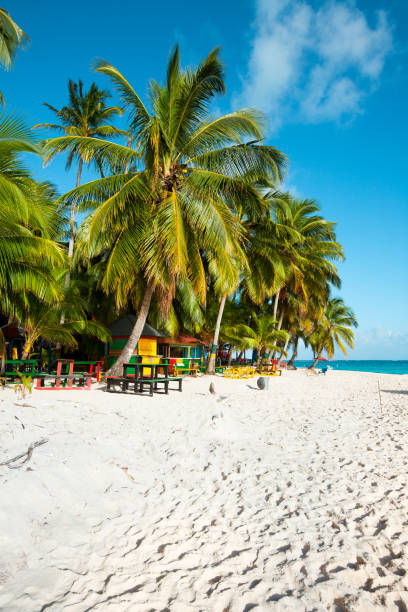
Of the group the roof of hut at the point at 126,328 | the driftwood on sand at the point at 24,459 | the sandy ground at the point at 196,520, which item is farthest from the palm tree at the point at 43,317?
the driftwood on sand at the point at 24,459

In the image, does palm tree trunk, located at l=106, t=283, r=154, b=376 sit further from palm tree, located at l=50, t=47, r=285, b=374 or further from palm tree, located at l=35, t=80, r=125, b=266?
palm tree, located at l=35, t=80, r=125, b=266

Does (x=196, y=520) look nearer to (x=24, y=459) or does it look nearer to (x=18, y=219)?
(x=24, y=459)

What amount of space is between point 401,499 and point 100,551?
293 centimetres

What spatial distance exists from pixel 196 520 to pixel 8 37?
11.6 metres

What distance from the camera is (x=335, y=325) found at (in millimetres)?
35281

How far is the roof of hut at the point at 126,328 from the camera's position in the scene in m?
16.6

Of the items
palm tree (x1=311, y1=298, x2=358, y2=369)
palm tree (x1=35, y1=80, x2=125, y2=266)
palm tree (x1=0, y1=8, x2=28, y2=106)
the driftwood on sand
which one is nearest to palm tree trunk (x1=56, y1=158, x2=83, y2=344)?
palm tree (x1=35, y1=80, x2=125, y2=266)

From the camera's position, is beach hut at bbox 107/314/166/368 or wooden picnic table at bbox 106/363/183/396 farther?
beach hut at bbox 107/314/166/368

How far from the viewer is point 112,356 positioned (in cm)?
1688

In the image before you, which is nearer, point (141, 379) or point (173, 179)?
point (141, 379)

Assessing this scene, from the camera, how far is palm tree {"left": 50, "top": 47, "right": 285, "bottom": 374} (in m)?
10.9

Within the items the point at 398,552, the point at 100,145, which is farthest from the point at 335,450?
the point at 100,145

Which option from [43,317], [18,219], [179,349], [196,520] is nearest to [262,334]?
[179,349]

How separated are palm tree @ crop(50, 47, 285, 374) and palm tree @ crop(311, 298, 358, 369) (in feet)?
81.4
